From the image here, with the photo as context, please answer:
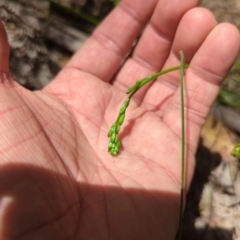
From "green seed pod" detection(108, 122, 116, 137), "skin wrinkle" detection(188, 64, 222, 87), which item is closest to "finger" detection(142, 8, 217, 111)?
"skin wrinkle" detection(188, 64, 222, 87)

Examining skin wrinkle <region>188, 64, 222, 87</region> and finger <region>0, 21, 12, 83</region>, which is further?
skin wrinkle <region>188, 64, 222, 87</region>

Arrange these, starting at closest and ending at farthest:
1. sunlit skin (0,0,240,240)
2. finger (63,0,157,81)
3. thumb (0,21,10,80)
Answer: sunlit skin (0,0,240,240), thumb (0,21,10,80), finger (63,0,157,81)

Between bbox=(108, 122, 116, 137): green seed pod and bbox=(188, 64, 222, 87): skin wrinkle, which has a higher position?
bbox=(188, 64, 222, 87): skin wrinkle

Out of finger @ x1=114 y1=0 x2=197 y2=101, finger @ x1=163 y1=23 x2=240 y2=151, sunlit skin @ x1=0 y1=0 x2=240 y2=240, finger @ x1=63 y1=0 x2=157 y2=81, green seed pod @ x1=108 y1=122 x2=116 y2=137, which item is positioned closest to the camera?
sunlit skin @ x1=0 y1=0 x2=240 y2=240

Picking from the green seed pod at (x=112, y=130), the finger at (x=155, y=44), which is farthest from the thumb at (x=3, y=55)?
the finger at (x=155, y=44)

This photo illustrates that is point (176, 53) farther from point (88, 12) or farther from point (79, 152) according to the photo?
point (88, 12)

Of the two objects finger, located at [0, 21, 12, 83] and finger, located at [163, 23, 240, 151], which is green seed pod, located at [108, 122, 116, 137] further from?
finger, located at [0, 21, 12, 83]

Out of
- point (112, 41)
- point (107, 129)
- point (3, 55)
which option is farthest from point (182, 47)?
point (3, 55)

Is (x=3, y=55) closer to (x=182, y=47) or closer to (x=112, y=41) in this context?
(x=112, y=41)
